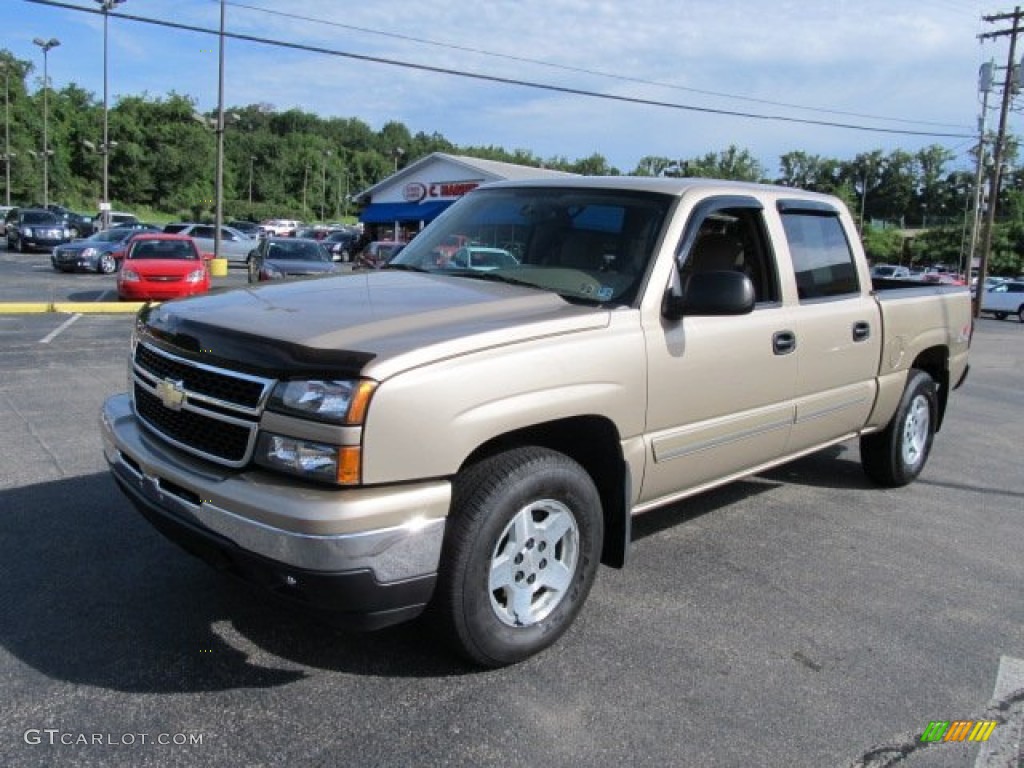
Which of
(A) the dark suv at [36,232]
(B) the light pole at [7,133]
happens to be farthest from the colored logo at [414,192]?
(B) the light pole at [7,133]

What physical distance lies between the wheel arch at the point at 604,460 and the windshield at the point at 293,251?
15.9m

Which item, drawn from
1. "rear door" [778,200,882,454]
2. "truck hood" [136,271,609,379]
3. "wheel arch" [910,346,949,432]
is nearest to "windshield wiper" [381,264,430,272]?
"truck hood" [136,271,609,379]

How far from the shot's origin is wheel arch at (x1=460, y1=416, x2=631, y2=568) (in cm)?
343

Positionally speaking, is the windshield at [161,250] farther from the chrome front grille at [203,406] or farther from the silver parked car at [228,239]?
the silver parked car at [228,239]

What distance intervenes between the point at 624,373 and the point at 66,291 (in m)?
20.9

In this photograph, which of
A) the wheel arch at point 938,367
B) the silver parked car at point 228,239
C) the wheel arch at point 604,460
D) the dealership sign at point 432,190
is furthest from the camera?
the dealership sign at point 432,190

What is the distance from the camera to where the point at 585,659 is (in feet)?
11.1

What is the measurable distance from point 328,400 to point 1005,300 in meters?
41.2

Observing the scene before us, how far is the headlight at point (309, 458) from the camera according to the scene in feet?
8.81

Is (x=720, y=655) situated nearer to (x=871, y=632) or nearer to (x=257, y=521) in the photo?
(x=871, y=632)

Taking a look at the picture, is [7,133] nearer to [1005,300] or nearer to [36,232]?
[36,232]

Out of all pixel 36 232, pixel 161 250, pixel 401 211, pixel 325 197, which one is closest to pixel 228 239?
pixel 36 232

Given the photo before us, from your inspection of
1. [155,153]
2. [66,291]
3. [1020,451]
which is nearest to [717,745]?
[1020,451]

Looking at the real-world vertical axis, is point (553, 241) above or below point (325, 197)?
below
